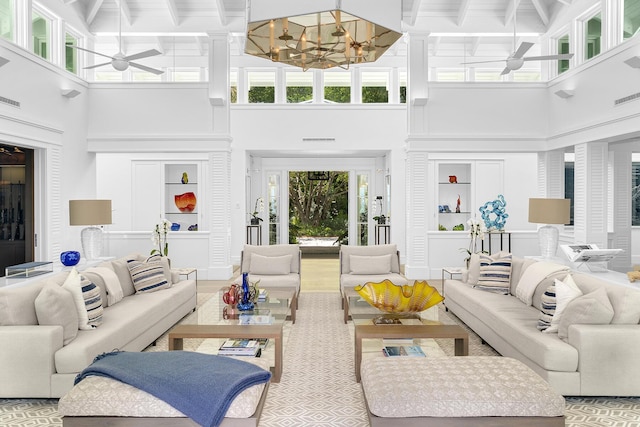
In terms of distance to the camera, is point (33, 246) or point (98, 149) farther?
point (98, 149)

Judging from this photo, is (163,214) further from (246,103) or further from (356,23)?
(356,23)

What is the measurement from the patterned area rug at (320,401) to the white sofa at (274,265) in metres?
1.46

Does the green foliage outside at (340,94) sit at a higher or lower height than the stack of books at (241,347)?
higher

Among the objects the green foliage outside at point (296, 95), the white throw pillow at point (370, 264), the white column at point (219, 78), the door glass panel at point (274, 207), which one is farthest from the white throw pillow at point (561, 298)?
the door glass panel at point (274, 207)

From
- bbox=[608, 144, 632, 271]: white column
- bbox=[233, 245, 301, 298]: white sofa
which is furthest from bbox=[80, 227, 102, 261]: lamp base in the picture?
bbox=[608, 144, 632, 271]: white column

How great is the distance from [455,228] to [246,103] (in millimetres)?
5252

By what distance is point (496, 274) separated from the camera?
5.54 m

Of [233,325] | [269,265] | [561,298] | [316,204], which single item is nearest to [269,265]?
[269,265]

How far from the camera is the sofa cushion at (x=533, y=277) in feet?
15.6

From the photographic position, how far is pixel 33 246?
741 cm

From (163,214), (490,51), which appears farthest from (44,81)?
(490,51)

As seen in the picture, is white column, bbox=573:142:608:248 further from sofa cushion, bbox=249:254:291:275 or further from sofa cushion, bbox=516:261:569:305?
sofa cushion, bbox=249:254:291:275

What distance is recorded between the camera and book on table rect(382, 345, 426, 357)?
403 cm

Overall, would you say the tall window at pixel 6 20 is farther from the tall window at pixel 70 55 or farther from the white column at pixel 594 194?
the white column at pixel 594 194
